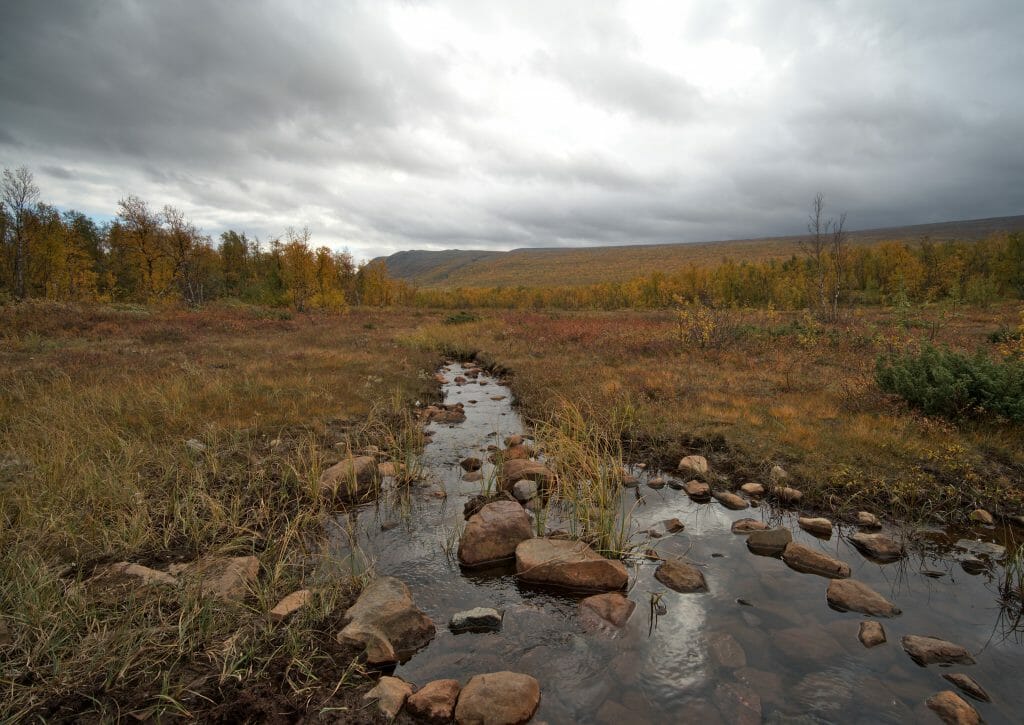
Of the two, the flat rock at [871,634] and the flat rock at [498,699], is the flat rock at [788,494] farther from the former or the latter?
the flat rock at [498,699]

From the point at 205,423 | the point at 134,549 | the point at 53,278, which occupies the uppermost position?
the point at 53,278

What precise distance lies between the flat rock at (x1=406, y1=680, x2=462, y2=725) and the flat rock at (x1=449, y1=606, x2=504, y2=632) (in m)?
0.78

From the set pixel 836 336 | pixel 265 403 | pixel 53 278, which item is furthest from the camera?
pixel 53 278

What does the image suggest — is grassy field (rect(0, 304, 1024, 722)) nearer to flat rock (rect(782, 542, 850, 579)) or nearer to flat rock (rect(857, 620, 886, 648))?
flat rock (rect(782, 542, 850, 579))

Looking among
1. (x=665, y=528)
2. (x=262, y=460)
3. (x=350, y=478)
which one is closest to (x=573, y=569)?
(x=665, y=528)

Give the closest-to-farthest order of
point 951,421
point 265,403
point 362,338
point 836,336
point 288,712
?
point 288,712, point 951,421, point 265,403, point 836,336, point 362,338

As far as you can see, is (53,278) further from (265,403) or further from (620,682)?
(620,682)

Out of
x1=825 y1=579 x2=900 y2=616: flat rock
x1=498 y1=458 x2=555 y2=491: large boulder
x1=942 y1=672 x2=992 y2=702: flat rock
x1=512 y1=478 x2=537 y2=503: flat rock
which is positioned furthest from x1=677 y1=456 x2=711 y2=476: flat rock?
x1=942 y1=672 x2=992 y2=702: flat rock

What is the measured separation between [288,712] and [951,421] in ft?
35.4

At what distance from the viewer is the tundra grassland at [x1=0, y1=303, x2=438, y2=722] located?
315cm

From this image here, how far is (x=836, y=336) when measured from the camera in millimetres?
18344

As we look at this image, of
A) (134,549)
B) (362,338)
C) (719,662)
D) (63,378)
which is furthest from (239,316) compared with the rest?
(719,662)

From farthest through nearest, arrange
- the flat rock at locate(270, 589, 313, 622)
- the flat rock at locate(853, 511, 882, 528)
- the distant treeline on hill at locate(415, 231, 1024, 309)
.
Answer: the distant treeline on hill at locate(415, 231, 1024, 309), the flat rock at locate(853, 511, 882, 528), the flat rock at locate(270, 589, 313, 622)

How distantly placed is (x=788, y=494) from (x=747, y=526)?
4.14 ft
